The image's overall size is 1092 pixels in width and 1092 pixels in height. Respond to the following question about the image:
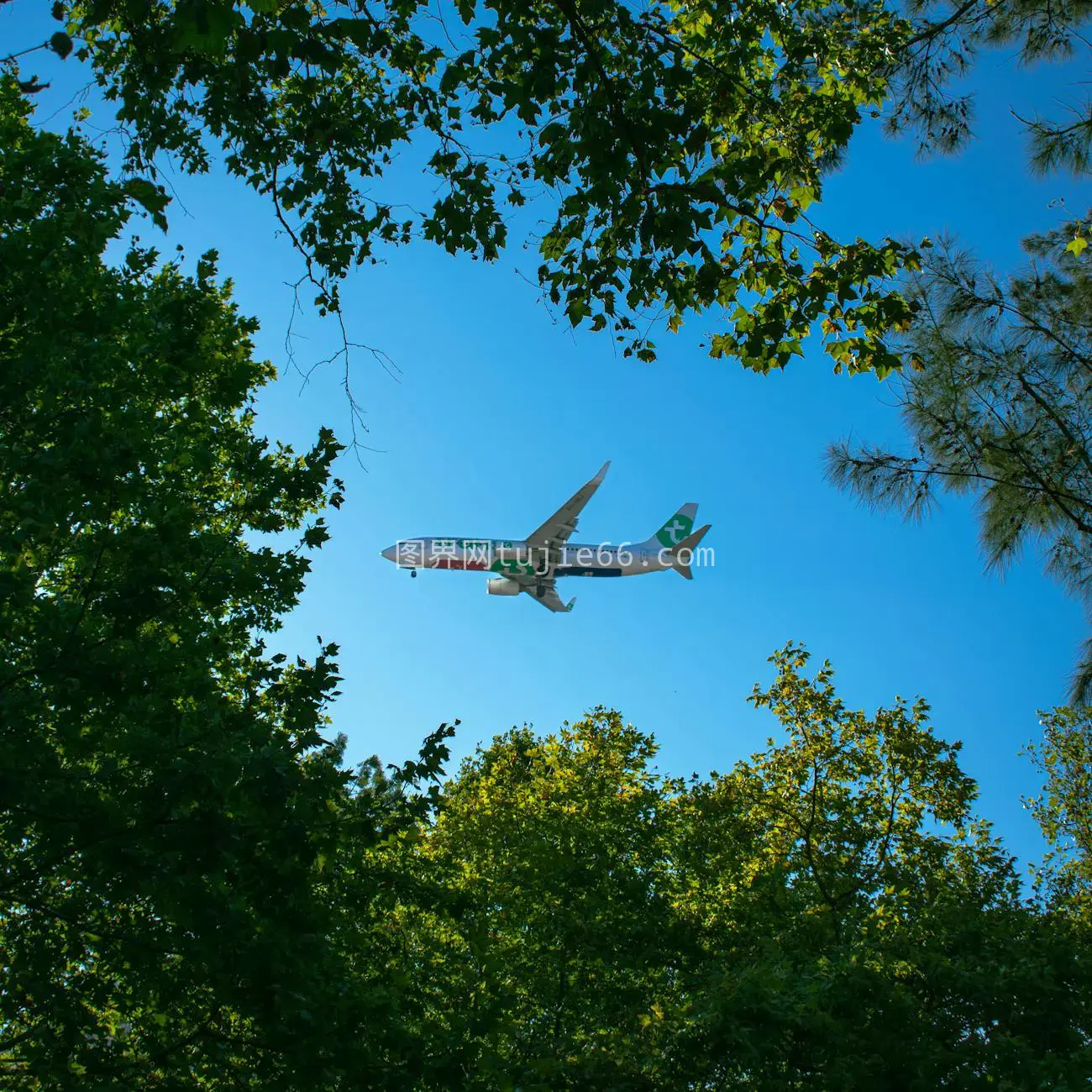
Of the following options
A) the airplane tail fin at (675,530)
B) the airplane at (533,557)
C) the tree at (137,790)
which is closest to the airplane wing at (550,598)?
the airplane at (533,557)

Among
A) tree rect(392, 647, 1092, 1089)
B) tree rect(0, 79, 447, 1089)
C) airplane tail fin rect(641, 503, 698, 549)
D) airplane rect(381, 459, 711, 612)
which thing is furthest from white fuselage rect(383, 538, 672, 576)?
tree rect(0, 79, 447, 1089)

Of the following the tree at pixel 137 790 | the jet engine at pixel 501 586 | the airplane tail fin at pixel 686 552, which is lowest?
the tree at pixel 137 790

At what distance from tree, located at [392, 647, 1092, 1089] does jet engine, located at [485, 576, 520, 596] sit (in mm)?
21614

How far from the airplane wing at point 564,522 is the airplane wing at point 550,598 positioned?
3.19 m

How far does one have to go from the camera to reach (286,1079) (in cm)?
604

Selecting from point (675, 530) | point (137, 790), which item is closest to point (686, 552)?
point (675, 530)

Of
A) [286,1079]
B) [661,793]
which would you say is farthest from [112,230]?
[661,793]

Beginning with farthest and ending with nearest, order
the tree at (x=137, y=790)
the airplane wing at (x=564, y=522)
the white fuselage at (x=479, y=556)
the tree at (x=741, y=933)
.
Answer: the white fuselage at (x=479, y=556) → the airplane wing at (x=564, y=522) → the tree at (x=741, y=933) → the tree at (x=137, y=790)

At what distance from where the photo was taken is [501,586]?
4762 centimetres

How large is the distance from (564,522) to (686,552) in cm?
1954

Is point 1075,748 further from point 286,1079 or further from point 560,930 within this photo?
point 286,1079

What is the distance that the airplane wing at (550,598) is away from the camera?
161ft

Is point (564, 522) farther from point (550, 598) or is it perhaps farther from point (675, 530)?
point (675, 530)

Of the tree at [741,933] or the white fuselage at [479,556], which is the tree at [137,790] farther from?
the white fuselage at [479,556]
